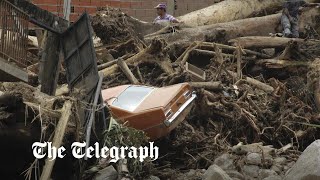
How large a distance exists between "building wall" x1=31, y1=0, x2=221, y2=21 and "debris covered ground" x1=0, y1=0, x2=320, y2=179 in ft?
3.98

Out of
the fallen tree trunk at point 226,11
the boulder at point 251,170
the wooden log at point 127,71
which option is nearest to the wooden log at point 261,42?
the fallen tree trunk at point 226,11

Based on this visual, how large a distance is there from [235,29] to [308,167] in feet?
14.6

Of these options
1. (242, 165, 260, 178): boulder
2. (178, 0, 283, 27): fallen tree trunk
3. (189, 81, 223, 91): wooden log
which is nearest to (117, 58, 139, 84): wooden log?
(189, 81, 223, 91): wooden log

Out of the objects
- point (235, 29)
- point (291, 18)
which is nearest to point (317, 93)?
point (235, 29)

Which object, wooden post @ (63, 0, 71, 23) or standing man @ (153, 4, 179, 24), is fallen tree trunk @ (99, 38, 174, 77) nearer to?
standing man @ (153, 4, 179, 24)

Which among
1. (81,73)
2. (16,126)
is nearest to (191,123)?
(81,73)

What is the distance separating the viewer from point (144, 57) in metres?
6.61

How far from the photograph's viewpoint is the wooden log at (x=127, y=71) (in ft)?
20.4

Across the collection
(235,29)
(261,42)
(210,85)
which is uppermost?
(235,29)

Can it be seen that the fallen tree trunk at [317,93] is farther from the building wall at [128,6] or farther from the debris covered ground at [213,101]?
the building wall at [128,6]

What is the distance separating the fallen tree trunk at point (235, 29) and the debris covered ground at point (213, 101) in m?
0.03

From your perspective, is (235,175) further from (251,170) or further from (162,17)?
(162,17)

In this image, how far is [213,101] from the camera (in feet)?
19.2

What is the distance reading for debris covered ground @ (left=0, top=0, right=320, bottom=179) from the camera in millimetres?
4125
